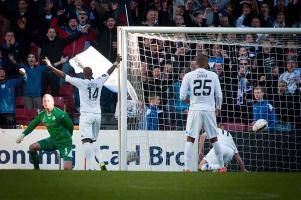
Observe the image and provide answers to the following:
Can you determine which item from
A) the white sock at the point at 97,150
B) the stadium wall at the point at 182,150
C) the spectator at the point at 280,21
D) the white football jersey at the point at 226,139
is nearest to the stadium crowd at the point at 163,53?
the spectator at the point at 280,21

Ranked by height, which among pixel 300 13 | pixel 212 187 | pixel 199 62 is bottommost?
pixel 212 187

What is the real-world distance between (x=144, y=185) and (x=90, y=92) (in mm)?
6818

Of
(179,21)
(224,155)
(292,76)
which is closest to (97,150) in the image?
(224,155)

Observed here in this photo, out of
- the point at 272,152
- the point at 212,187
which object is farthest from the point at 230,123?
the point at 212,187

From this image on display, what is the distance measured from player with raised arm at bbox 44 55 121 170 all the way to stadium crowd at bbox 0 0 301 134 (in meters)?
0.87

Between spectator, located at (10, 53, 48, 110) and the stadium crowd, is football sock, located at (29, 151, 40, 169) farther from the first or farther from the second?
spectator, located at (10, 53, 48, 110)

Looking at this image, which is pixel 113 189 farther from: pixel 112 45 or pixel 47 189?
pixel 112 45

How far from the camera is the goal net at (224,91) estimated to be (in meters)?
17.1

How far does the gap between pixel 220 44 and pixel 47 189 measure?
827cm

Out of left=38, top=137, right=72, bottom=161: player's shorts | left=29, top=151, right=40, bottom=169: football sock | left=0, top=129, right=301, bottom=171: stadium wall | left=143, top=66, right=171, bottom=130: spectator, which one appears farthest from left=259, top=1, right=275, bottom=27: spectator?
left=29, top=151, right=40, bottom=169: football sock

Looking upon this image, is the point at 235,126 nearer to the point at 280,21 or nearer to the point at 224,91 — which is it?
the point at 224,91

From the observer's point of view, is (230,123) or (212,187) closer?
(212,187)

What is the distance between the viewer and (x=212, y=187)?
10617 mm

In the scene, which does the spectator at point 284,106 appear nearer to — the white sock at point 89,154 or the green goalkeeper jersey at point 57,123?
the white sock at point 89,154
